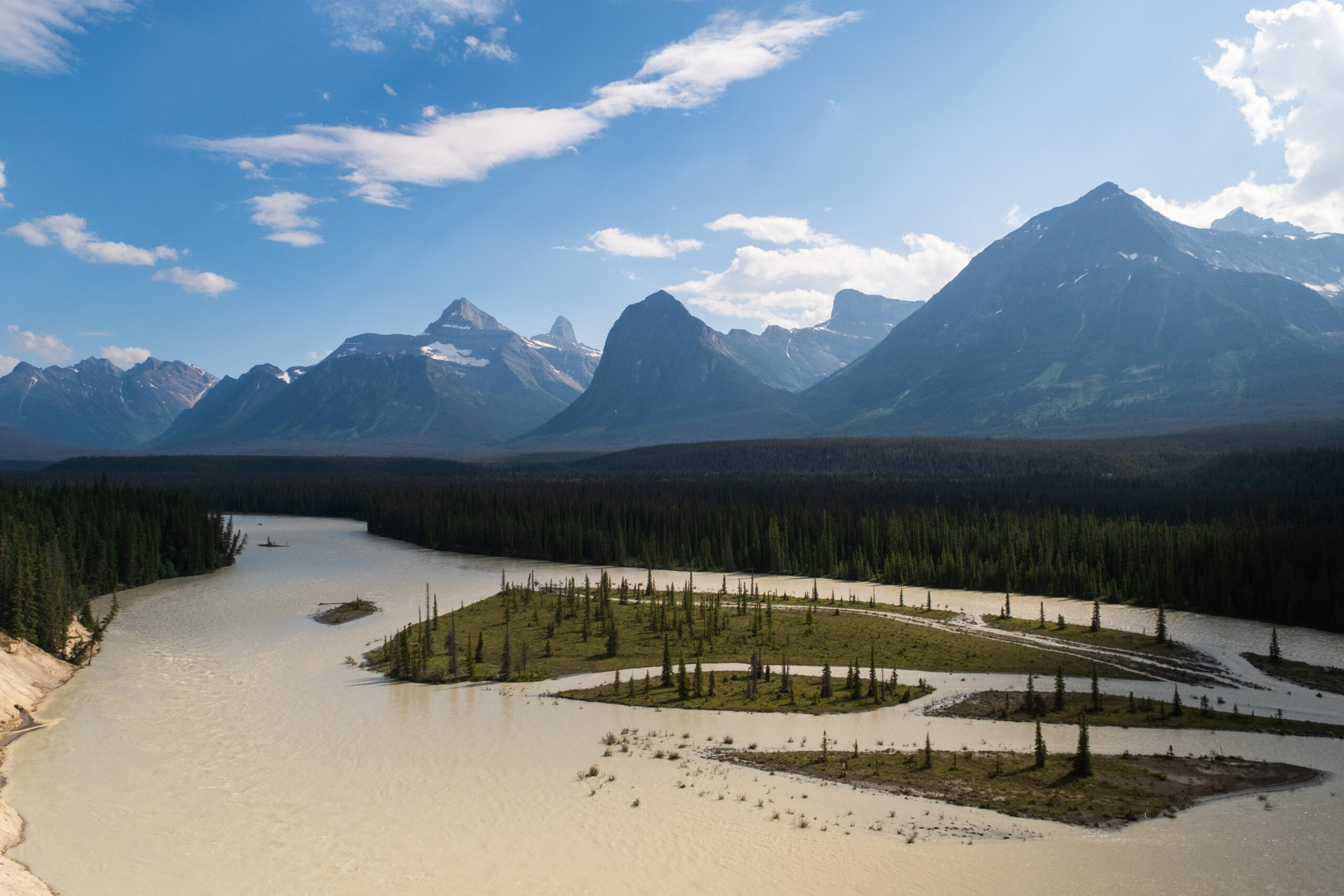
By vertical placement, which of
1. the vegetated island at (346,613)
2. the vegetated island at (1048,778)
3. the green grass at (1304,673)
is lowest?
the green grass at (1304,673)

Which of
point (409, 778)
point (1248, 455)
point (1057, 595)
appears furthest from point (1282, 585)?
point (1248, 455)

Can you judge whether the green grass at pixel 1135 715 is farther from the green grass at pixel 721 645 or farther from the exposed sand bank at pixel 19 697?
the exposed sand bank at pixel 19 697

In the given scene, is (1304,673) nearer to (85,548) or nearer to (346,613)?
(346,613)

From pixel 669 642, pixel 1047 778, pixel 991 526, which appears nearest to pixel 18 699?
pixel 669 642

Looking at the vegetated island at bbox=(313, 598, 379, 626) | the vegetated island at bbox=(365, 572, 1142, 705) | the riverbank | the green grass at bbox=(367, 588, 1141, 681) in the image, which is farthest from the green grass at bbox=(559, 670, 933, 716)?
the vegetated island at bbox=(313, 598, 379, 626)

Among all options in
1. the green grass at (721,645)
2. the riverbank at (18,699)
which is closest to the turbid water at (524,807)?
the riverbank at (18,699)

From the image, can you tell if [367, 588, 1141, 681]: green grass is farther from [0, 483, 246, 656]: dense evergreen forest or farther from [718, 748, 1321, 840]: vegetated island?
[0, 483, 246, 656]: dense evergreen forest
